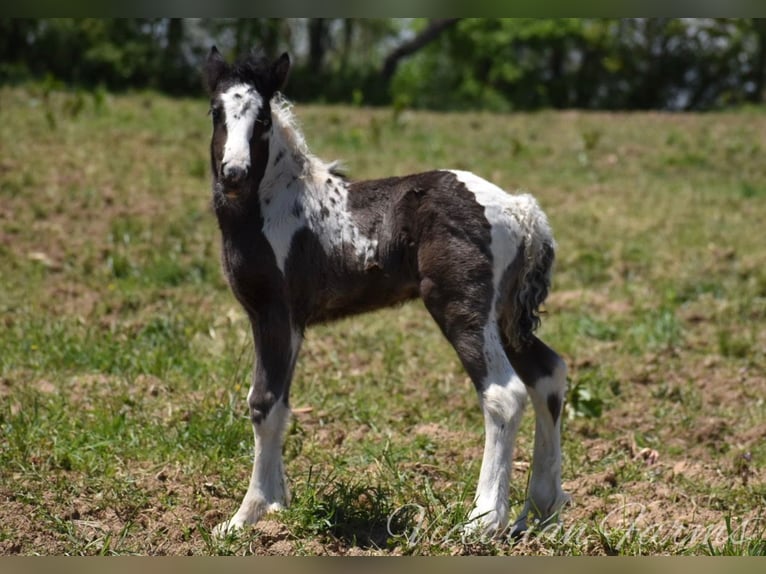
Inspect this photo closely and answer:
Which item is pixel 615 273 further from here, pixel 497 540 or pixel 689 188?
pixel 497 540

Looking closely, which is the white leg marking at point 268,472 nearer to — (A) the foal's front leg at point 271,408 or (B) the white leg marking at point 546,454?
(A) the foal's front leg at point 271,408

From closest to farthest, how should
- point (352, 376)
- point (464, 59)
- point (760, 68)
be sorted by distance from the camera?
point (352, 376)
point (760, 68)
point (464, 59)

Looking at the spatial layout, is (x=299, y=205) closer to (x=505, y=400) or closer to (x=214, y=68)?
(x=214, y=68)

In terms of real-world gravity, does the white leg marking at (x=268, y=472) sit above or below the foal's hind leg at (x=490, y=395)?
below

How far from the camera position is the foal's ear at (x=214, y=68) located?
4965mm

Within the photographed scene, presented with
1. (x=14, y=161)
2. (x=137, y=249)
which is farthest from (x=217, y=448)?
(x=14, y=161)

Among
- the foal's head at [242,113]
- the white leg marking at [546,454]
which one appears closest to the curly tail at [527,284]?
the white leg marking at [546,454]

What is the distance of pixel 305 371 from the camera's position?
7.62 meters

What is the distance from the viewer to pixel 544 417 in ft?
16.4

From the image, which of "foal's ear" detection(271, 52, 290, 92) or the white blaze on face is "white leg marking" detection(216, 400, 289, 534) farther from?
"foal's ear" detection(271, 52, 290, 92)

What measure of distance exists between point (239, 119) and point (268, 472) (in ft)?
5.92

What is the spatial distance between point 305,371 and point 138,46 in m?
17.3

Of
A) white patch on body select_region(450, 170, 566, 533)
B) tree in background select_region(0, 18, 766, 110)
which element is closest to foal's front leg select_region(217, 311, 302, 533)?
white patch on body select_region(450, 170, 566, 533)

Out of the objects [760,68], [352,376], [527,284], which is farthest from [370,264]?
[760,68]
